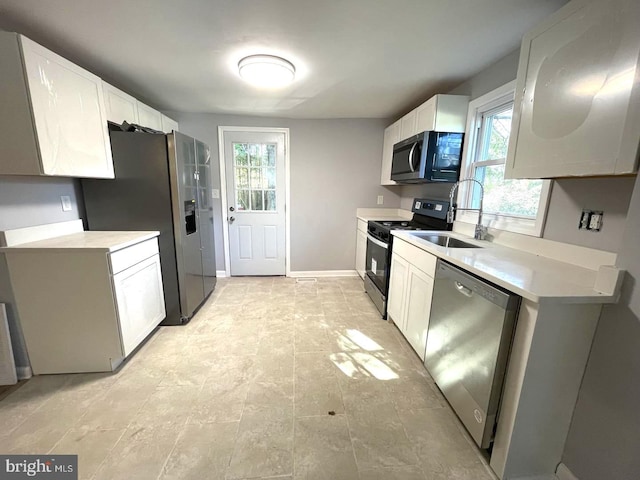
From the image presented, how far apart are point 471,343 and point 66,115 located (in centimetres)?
287

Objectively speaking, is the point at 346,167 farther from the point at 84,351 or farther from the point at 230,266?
the point at 84,351

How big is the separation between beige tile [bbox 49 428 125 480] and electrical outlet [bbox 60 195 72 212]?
5.27ft

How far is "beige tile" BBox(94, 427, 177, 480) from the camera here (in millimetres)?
1195

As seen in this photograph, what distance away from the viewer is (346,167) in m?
3.74

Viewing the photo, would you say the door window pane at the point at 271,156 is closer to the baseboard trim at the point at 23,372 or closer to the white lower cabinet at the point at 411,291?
the white lower cabinet at the point at 411,291

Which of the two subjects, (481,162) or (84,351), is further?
(481,162)

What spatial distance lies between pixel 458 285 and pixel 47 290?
2.61 meters

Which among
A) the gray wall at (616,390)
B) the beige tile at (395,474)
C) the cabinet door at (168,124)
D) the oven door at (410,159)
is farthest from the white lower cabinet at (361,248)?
the cabinet door at (168,124)

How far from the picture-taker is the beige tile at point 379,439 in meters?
1.28

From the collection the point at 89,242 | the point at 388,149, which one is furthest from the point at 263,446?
the point at 388,149

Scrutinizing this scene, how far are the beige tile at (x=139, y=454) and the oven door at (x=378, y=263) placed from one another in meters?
2.03

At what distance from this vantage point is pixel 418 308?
6.46ft

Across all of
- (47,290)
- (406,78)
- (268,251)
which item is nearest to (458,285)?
(406,78)

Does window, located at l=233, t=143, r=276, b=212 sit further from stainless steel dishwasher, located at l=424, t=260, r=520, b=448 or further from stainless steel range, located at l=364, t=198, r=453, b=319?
stainless steel dishwasher, located at l=424, t=260, r=520, b=448
